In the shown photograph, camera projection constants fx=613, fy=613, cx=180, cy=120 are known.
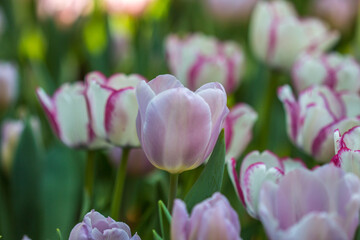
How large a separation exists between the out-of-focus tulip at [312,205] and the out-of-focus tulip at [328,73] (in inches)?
16.0

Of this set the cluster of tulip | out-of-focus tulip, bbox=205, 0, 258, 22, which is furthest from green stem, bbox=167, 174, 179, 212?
out-of-focus tulip, bbox=205, 0, 258, 22

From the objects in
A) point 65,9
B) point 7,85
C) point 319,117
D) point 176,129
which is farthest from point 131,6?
point 176,129

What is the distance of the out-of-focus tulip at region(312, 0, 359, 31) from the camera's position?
172 cm

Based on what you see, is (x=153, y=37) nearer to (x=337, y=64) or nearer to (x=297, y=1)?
(x=337, y=64)

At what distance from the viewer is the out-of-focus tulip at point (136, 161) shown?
77 centimetres

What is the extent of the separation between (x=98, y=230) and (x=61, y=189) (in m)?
0.35

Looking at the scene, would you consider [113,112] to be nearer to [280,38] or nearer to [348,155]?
[348,155]

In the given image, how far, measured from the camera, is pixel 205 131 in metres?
0.48

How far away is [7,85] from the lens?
1.00 metres

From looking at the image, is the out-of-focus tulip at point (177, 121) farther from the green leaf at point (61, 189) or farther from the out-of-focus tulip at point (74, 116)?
the green leaf at point (61, 189)

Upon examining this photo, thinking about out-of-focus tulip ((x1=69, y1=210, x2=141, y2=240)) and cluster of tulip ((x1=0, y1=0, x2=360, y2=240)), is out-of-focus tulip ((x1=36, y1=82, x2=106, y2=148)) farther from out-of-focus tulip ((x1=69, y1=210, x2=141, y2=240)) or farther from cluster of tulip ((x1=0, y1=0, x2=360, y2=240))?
out-of-focus tulip ((x1=69, y1=210, x2=141, y2=240))

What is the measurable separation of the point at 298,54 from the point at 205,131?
0.54m

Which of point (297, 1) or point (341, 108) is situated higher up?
point (341, 108)

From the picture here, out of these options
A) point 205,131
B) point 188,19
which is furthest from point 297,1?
point 205,131
